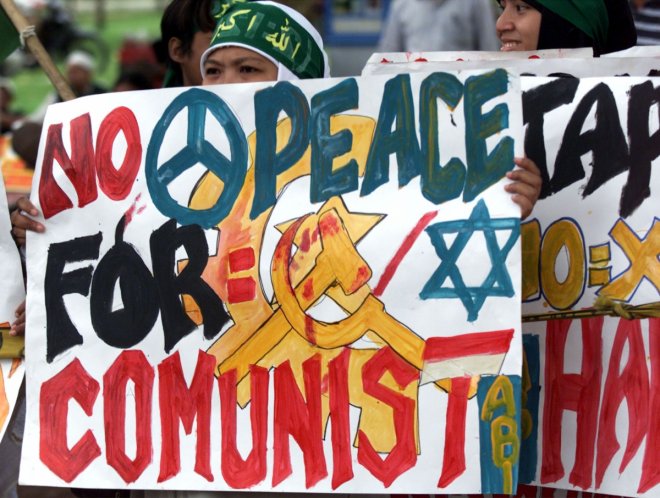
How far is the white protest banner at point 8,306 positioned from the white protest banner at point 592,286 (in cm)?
119

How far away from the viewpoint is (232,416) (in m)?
2.95

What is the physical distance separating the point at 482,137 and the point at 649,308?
19.7 inches

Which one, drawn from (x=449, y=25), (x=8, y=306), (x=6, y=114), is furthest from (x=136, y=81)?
(x=8, y=306)

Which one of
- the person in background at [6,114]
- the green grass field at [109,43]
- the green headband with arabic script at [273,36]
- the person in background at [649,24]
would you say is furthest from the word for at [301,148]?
the green grass field at [109,43]

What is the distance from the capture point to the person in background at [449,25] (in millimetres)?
6492

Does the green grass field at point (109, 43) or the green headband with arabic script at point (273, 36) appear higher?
the green grass field at point (109, 43)

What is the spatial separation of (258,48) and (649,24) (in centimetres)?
216

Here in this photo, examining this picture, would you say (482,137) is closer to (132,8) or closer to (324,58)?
(324,58)

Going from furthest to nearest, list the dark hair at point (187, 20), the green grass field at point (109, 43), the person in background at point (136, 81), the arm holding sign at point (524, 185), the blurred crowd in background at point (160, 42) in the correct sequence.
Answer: the green grass field at point (109, 43)
the person in background at point (136, 81)
the blurred crowd in background at point (160, 42)
the dark hair at point (187, 20)
the arm holding sign at point (524, 185)

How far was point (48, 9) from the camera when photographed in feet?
50.6

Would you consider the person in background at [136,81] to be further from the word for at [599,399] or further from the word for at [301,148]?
the word for at [599,399]

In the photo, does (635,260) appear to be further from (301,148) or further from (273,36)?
(273,36)

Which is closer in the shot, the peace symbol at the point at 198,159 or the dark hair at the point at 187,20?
the peace symbol at the point at 198,159

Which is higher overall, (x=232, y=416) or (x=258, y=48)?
(x=258, y=48)
